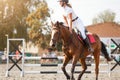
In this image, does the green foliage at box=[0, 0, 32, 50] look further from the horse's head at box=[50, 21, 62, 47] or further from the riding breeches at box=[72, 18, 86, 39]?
the horse's head at box=[50, 21, 62, 47]

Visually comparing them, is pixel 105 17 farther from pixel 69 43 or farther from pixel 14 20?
pixel 69 43

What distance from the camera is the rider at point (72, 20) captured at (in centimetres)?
1066

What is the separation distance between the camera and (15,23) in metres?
49.9

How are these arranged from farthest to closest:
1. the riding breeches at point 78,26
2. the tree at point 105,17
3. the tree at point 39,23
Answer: the tree at point 105,17 → the tree at point 39,23 → the riding breeches at point 78,26

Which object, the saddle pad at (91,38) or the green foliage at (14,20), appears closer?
the saddle pad at (91,38)

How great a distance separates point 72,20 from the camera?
11.0m

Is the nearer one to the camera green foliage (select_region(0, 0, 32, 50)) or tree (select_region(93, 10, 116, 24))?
green foliage (select_region(0, 0, 32, 50))

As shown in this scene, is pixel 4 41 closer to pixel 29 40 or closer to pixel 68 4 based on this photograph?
pixel 29 40

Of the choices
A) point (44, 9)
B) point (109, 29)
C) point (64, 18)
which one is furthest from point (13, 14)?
point (64, 18)

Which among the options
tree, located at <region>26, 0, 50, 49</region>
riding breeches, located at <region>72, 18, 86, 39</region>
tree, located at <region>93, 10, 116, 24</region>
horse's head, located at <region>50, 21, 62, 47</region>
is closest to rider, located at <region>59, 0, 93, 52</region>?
riding breeches, located at <region>72, 18, 86, 39</region>

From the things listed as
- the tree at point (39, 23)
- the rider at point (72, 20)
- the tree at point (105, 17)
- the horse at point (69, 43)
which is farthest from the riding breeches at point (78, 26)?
the tree at point (105, 17)

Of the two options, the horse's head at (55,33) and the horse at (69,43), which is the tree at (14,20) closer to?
the horse at (69,43)

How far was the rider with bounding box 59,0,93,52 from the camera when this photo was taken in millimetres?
10664

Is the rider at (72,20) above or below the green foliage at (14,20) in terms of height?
above
